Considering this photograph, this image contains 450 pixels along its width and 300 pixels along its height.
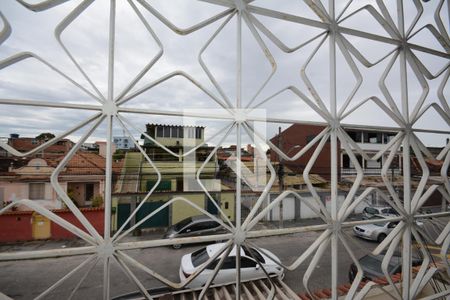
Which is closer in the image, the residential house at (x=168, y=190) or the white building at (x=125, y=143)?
the white building at (x=125, y=143)

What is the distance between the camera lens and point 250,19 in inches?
41.9

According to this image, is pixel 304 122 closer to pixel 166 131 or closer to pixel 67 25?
pixel 67 25

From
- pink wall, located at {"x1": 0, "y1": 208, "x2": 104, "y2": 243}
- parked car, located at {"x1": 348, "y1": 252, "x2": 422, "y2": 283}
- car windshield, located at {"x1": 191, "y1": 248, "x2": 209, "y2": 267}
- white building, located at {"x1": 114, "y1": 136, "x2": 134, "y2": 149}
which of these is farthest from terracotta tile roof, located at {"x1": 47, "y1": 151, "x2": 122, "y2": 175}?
parked car, located at {"x1": 348, "y1": 252, "x2": 422, "y2": 283}

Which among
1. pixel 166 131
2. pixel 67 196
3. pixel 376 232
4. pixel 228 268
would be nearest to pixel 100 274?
pixel 228 268

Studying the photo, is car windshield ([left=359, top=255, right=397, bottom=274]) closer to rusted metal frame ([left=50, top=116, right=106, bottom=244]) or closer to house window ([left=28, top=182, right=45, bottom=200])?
rusted metal frame ([left=50, top=116, right=106, bottom=244])

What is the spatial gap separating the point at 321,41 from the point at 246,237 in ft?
3.61

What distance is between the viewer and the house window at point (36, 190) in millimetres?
5809

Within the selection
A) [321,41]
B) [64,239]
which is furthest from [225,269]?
[64,239]

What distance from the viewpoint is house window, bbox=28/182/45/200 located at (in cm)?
581

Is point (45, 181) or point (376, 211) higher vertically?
point (45, 181)

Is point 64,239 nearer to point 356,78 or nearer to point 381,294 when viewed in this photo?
point 381,294

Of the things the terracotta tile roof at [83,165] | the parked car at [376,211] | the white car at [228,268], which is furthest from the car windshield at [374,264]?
the terracotta tile roof at [83,165]

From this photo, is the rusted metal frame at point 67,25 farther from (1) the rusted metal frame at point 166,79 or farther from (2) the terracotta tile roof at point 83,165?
(2) the terracotta tile roof at point 83,165

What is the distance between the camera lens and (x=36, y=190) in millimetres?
5844
